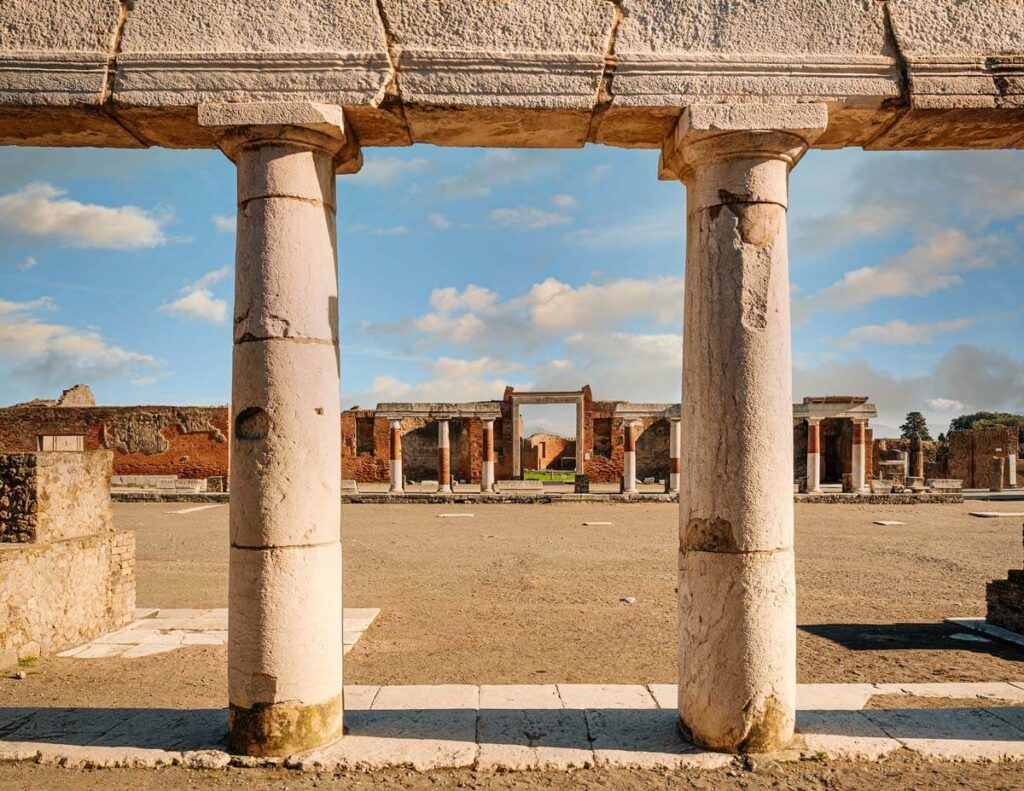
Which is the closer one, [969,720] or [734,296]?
[734,296]

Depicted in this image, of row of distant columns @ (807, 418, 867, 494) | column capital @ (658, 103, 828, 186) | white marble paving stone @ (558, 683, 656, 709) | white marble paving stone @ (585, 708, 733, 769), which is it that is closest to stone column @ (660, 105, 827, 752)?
column capital @ (658, 103, 828, 186)

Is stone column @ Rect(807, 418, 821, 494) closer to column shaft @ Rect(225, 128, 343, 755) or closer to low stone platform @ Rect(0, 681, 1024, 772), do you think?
low stone platform @ Rect(0, 681, 1024, 772)

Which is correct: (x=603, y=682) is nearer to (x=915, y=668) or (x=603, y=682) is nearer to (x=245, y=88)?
(x=915, y=668)

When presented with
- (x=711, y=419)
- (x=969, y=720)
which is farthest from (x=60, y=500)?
(x=969, y=720)

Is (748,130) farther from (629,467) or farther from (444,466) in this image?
(444,466)

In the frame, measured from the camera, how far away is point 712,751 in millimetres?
3854

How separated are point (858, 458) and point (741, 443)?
2549 centimetres

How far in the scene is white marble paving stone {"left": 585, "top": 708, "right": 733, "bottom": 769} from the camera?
3803 mm

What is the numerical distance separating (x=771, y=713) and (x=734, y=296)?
217cm

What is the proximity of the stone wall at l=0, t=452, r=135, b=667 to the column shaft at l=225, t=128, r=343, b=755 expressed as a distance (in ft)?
12.1

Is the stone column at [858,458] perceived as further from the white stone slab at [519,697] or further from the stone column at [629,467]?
the white stone slab at [519,697]

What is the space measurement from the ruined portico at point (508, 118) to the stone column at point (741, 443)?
0.04 ft

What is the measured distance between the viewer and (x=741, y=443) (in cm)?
383

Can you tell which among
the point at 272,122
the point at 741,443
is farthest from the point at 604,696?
the point at 272,122
